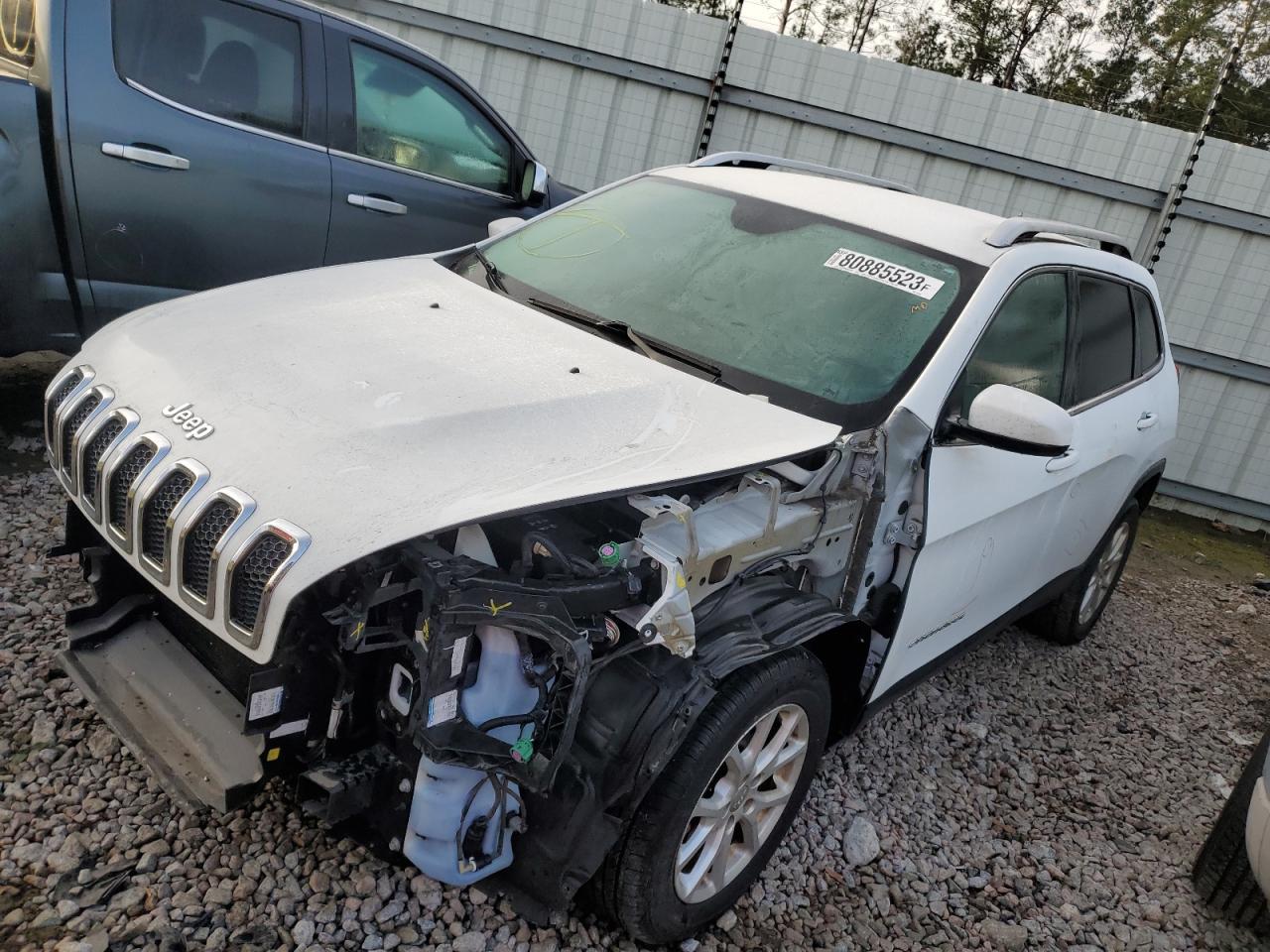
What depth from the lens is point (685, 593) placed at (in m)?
1.84

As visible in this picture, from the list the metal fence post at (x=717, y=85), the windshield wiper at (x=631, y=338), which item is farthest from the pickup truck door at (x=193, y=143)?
the metal fence post at (x=717, y=85)

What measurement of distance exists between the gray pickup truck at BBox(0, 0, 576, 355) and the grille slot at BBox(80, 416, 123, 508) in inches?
73.0

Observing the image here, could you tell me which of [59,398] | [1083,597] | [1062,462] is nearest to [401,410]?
[59,398]

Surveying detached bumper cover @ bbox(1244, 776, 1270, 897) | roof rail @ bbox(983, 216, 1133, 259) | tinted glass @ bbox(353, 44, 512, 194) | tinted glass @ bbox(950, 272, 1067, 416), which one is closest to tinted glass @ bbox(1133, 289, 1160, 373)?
roof rail @ bbox(983, 216, 1133, 259)

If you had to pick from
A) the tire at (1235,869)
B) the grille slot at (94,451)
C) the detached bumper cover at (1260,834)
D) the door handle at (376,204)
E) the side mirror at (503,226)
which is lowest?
the tire at (1235,869)

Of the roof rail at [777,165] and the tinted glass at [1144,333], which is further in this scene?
the tinted glass at [1144,333]

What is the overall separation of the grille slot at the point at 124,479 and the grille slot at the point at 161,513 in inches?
3.4

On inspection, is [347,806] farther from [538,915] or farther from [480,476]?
[480,476]

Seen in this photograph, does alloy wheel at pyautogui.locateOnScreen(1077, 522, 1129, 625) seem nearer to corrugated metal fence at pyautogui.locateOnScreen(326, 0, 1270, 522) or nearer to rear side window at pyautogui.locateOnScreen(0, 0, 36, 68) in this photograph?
corrugated metal fence at pyautogui.locateOnScreen(326, 0, 1270, 522)

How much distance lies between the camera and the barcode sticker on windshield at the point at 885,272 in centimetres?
272

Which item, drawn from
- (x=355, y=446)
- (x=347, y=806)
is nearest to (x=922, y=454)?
(x=355, y=446)

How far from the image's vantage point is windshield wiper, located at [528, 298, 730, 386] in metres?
2.56

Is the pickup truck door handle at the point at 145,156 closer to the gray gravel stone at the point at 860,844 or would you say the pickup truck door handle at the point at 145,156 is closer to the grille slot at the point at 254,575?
the grille slot at the point at 254,575

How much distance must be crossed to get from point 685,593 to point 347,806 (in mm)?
798
